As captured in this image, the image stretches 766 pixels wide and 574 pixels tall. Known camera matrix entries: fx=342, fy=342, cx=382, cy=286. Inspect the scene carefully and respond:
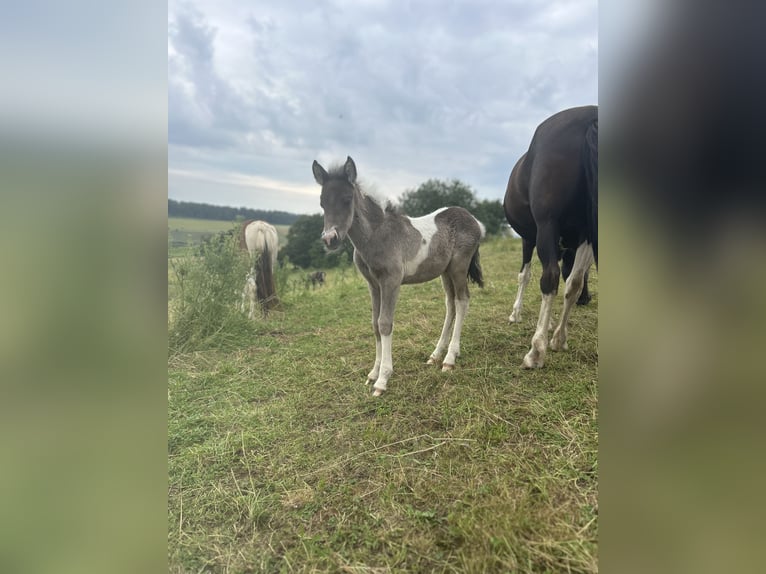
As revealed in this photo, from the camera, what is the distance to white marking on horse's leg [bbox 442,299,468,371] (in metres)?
3.20

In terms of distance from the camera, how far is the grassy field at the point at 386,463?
1313mm

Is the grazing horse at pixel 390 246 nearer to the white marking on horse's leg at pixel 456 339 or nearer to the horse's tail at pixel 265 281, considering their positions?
the white marking on horse's leg at pixel 456 339

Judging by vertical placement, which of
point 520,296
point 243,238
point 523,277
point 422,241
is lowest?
point 520,296

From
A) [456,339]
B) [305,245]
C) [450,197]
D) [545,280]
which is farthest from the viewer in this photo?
[450,197]

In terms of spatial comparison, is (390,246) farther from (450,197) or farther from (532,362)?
(450,197)

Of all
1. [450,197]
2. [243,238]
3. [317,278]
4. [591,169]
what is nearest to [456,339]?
[591,169]

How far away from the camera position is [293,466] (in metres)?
1.91

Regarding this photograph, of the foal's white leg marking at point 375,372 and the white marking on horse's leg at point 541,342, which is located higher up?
the white marking on horse's leg at point 541,342

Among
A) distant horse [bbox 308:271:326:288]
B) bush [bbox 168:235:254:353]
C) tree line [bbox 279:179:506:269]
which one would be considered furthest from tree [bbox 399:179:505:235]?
bush [bbox 168:235:254:353]

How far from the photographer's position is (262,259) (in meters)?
5.68

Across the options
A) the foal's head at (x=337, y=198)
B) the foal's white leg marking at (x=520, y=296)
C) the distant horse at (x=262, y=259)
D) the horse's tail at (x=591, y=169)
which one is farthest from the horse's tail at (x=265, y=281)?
the horse's tail at (x=591, y=169)

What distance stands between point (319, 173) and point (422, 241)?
3.66 ft

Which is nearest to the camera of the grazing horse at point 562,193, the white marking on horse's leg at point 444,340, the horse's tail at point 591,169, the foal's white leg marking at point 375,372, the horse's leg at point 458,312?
the horse's tail at point 591,169
